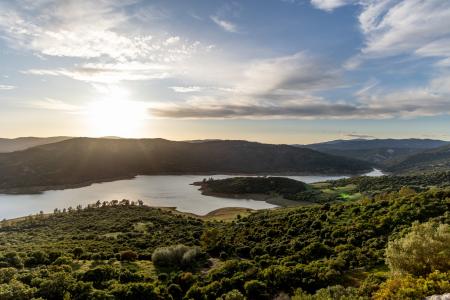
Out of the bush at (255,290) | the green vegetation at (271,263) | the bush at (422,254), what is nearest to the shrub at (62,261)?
the green vegetation at (271,263)

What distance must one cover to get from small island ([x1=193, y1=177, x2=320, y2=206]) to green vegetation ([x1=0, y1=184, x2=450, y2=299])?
8511 cm

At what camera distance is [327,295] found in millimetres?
14594

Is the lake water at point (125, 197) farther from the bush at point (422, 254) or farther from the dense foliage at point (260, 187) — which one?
the bush at point (422, 254)

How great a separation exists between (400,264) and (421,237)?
1959mm

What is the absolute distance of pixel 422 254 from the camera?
16844mm

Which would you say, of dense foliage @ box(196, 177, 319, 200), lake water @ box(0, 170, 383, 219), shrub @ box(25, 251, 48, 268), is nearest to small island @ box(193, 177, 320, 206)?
dense foliage @ box(196, 177, 319, 200)

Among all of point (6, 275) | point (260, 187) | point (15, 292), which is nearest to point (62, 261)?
point (6, 275)

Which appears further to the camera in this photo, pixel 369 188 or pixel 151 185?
pixel 151 185

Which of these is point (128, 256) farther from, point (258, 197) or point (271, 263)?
point (258, 197)

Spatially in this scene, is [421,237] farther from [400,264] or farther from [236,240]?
[236,240]

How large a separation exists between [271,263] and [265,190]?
120948 millimetres

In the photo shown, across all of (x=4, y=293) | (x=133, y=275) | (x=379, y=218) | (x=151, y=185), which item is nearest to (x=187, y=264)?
(x=133, y=275)

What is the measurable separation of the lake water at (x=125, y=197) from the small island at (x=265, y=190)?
23.2 feet

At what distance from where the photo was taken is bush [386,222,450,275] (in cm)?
1647
